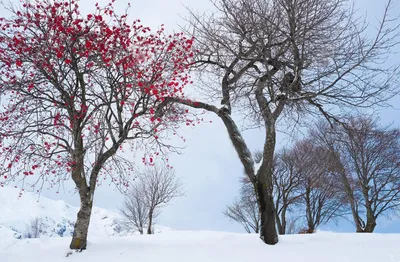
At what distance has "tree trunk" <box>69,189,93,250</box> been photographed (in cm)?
657

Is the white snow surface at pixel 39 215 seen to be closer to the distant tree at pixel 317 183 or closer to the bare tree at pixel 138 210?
the bare tree at pixel 138 210

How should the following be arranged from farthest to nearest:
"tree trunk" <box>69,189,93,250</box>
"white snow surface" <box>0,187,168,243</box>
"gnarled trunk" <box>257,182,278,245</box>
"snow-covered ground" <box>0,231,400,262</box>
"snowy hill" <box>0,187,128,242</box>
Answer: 1. "snowy hill" <box>0,187,128,242</box>
2. "white snow surface" <box>0,187,168,243</box>
3. "tree trunk" <box>69,189,93,250</box>
4. "gnarled trunk" <box>257,182,278,245</box>
5. "snow-covered ground" <box>0,231,400,262</box>

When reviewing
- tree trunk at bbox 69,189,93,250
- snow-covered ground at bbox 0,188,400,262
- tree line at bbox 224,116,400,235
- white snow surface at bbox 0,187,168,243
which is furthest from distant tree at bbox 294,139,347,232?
white snow surface at bbox 0,187,168,243

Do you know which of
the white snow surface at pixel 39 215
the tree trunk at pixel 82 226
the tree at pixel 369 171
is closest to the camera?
the tree trunk at pixel 82 226

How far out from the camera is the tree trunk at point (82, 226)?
6.57m

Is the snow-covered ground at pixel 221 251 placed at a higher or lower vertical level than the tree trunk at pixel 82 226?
lower

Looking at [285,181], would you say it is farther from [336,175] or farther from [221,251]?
[221,251]

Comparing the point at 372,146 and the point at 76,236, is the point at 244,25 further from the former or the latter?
the point at 372,146

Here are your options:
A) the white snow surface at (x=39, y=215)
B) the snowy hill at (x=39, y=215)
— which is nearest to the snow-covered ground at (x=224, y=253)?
the white snow surface at (x=39, y=215)

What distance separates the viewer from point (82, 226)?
6.67 meters

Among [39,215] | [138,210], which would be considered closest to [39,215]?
[39,215]

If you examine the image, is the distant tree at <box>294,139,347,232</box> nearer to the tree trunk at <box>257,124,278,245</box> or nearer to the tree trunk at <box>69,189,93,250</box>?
the tree trunk at <box>257,124,278,245</box>

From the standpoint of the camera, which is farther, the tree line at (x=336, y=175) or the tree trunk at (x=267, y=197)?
the tree line at (x=336, y=175)

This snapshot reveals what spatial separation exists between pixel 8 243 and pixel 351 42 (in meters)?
11.4
